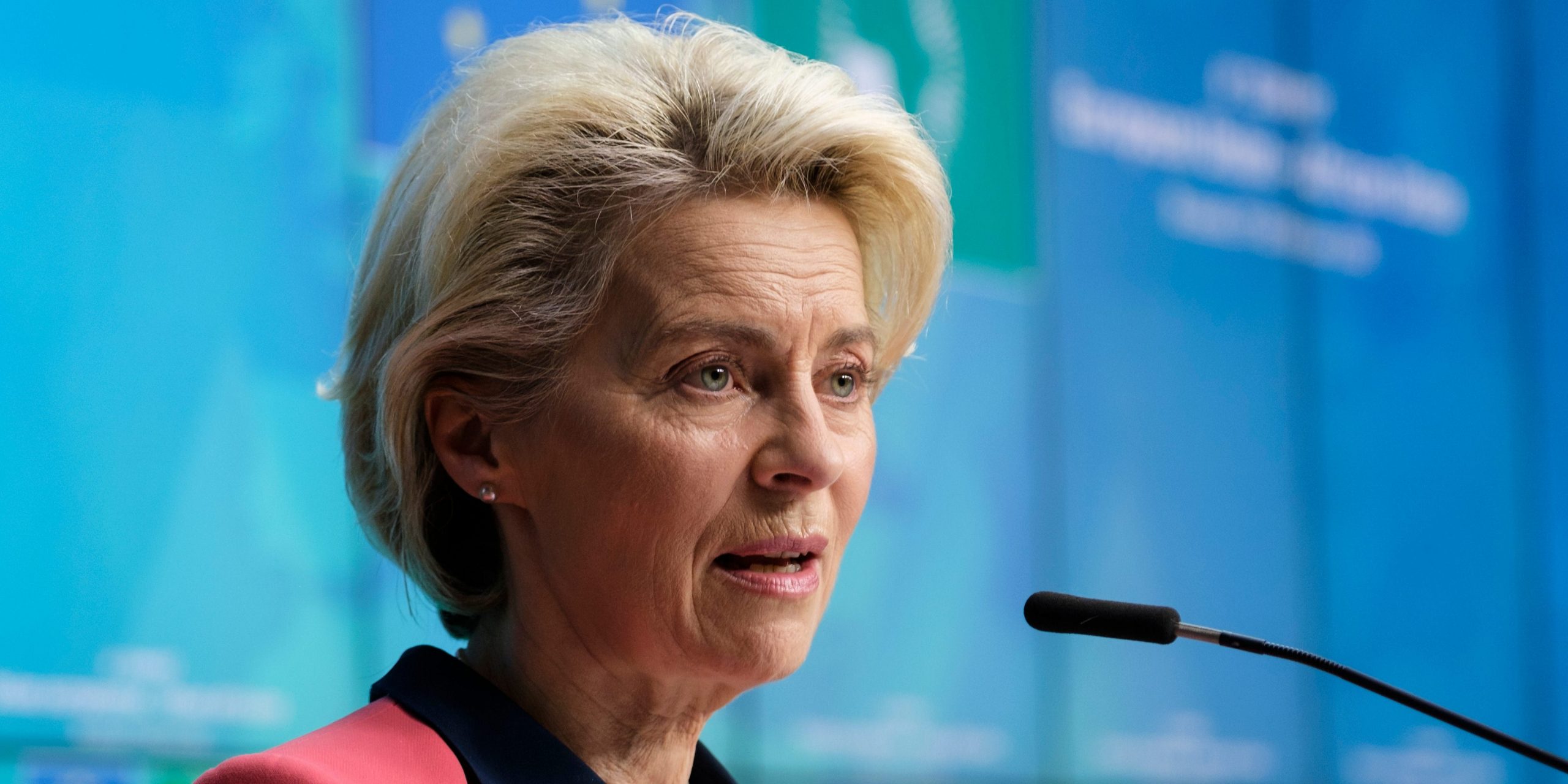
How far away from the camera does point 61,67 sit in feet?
9.00

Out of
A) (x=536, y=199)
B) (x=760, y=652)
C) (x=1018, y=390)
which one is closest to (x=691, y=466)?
(x=760, y=652)

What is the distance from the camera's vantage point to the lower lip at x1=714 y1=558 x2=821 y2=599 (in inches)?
66.1

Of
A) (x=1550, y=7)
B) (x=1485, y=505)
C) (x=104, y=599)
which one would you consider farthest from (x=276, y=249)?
(x=1550, y=7)

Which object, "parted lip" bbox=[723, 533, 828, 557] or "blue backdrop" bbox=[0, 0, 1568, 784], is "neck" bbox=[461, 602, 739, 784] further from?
"blue backdrop" bbox=[0, 0, 1568, 784]

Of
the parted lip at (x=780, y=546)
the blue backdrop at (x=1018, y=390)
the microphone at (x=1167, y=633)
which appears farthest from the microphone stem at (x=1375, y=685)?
the blue backdrop at (x=1018, y=390)

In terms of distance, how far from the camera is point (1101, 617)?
161 centimetres

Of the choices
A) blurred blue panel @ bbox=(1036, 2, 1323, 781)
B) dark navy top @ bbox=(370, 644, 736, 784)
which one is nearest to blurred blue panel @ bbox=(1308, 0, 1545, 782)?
blurred blue panel @ bbox=(1036, 2, 1323, 781)

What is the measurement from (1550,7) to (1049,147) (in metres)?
2.31

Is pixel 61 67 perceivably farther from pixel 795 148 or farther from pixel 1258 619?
pixel 1258 619

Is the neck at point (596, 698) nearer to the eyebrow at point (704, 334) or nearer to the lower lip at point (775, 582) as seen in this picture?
the lower lip at point (775, 582)

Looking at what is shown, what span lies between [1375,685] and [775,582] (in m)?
0.59

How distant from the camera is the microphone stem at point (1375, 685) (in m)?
1.49

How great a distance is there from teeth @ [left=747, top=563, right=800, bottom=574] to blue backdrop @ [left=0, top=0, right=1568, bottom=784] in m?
1.03

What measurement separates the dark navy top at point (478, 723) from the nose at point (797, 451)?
13.5 inches
